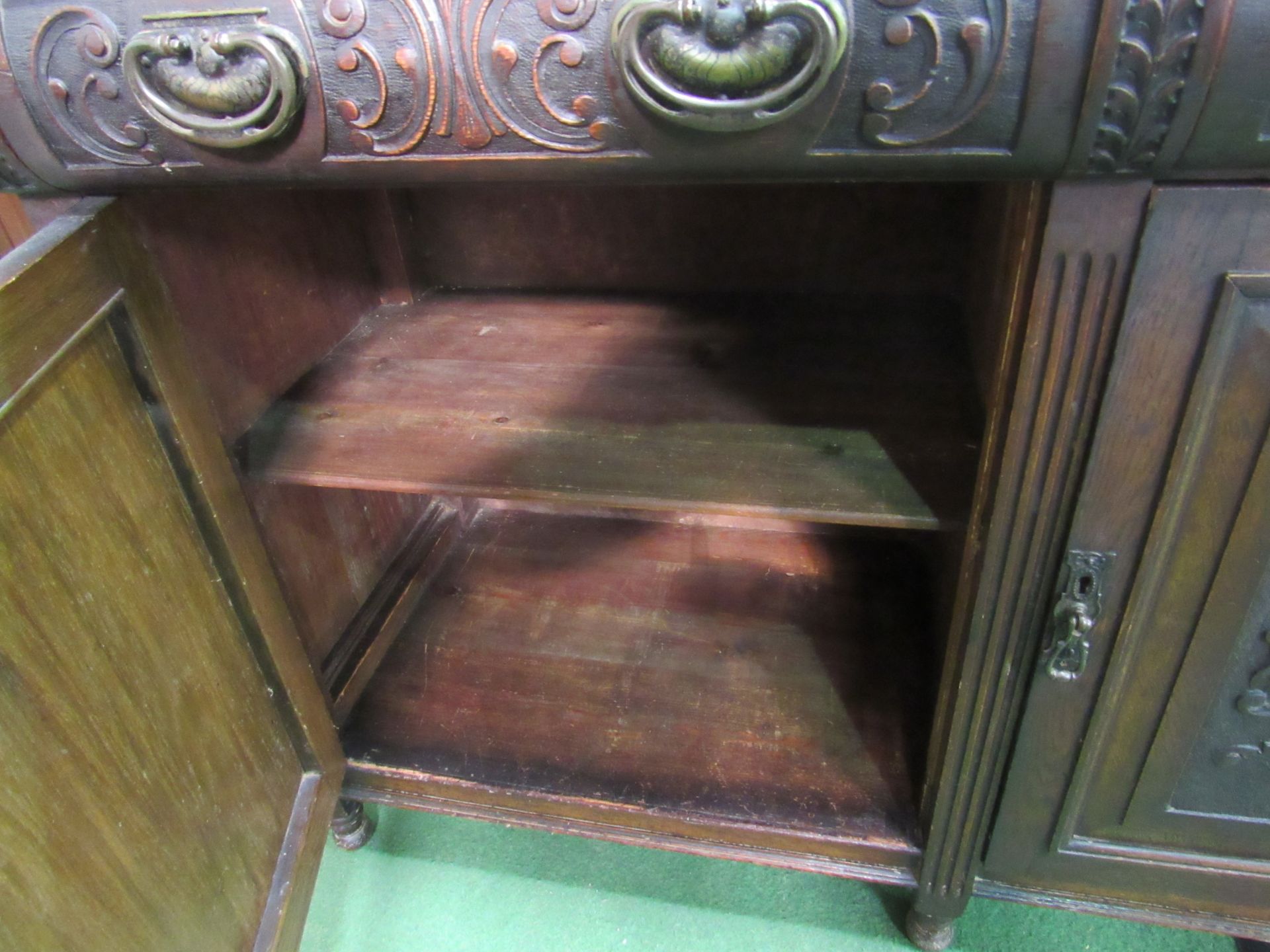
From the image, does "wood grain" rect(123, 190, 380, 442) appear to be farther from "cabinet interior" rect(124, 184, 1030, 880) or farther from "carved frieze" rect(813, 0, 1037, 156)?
"carved frieze" rect(813, 0, 1037, 156)

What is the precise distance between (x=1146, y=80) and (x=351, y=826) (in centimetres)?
105

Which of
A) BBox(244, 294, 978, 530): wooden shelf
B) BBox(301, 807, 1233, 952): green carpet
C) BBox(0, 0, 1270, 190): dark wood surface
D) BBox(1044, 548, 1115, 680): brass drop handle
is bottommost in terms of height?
BBox(301, 807, 1233, 952): green carpet

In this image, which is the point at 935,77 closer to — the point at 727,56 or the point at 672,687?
the point at 727,56

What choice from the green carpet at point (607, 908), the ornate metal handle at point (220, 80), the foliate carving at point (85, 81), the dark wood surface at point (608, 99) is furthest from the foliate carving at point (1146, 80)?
the green carpet at point (607, 908)

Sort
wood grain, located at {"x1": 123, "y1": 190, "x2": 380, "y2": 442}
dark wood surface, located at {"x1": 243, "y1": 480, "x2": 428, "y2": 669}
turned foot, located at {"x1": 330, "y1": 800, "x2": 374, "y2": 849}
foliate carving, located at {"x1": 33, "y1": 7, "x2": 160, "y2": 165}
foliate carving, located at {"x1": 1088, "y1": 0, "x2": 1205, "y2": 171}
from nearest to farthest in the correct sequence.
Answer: foliate carving, located at {"x1": 1088, "y1": 0, "x2": 1205, "y2": 171}
foliate carving, located at {"x1": 33, "y1": 7, "x2": 160, "y2": 165}
wood grain, located at {"x1": 123, "y1": 190, "x2": 380, "y2": 442}
dark wood surface, located at {"x1": 243, "y1": 480, "x2": 428, "y2": 669}
turned foot, located at {"x1": 330, "y1": 800, "x2": 374, "y2": 849}

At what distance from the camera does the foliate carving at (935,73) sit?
40 cm

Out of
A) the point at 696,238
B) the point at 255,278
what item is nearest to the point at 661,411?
the point at 696,238

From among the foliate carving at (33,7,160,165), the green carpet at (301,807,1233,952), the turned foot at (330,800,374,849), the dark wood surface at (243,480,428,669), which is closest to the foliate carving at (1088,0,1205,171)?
the foliate carving at (33,7,160,165)

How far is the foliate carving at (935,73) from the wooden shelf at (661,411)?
29 cm

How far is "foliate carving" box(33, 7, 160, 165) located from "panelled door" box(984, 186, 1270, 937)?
1.98 ft

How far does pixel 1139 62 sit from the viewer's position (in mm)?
386

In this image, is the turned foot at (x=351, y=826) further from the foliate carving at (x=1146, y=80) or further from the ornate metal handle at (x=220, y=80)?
the foliate carving at (x=1146, y=80)

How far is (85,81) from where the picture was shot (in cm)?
50

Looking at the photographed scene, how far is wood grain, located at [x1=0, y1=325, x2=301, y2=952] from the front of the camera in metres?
0.46
